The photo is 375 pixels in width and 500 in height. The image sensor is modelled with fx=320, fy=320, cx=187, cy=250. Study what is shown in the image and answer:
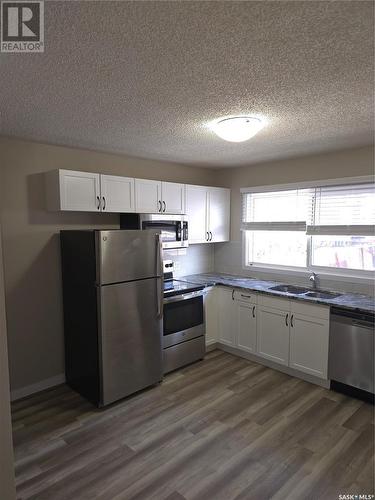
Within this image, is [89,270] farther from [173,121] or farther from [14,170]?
[173,121]

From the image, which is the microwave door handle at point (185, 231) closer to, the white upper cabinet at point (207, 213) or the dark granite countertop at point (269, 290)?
the white upper cabinet at point (207, 213)

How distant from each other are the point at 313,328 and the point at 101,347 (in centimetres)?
211

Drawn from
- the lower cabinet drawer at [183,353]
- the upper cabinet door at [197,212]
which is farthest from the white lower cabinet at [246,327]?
the upper cabinet door at [197,212]

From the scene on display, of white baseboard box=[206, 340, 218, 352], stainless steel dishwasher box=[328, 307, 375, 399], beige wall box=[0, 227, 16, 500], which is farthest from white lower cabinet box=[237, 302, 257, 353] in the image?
beige wall box=[0, 227, 16, 500]

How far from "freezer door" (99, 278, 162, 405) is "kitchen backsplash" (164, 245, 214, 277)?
1.09 meters

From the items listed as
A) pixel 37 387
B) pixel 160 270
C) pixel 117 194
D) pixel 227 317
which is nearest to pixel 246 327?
pixel 227 317

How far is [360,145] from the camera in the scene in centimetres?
328

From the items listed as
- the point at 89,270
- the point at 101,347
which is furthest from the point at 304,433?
the point at 89,270

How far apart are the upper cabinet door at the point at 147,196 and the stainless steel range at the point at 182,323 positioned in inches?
27.2

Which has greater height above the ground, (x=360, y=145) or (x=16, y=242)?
(x=360, y=145)

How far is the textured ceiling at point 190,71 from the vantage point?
4.04 ft

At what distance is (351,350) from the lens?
3.03 metres

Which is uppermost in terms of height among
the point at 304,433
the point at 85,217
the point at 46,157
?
the point at 46,157

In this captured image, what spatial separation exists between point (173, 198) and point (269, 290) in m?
1.59
